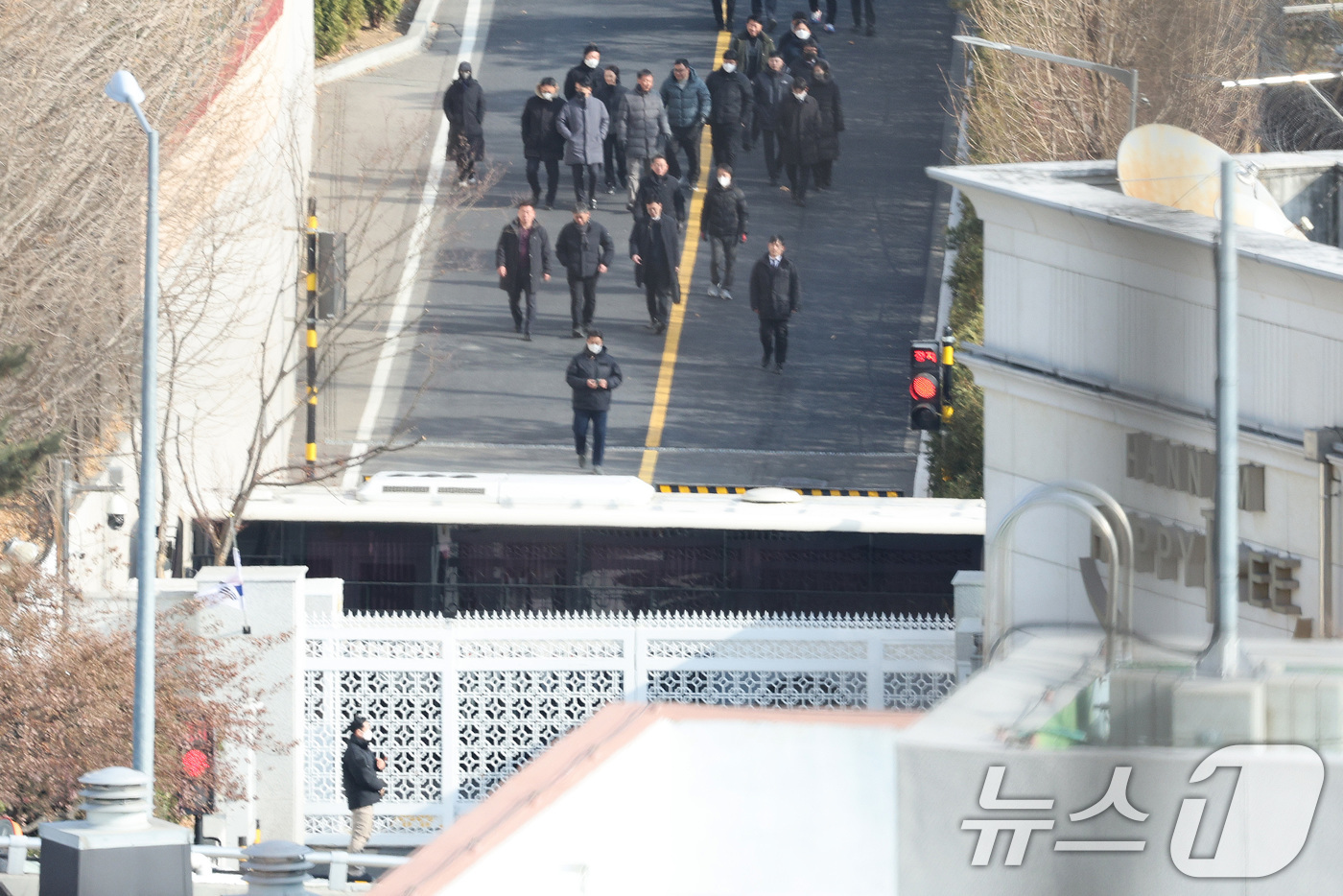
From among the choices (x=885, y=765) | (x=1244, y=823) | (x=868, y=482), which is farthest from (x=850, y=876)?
(x=868, y=482)

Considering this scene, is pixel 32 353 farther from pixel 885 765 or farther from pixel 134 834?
pixel 885 765

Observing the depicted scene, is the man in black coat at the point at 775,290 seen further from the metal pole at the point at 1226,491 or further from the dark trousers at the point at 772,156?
the metal pole at the point at 1226,491

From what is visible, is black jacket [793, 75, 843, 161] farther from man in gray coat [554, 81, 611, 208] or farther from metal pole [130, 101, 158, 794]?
metal pole [130, 101, 158, 794]

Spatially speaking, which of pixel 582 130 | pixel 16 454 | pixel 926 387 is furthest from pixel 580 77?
pixel 16 454

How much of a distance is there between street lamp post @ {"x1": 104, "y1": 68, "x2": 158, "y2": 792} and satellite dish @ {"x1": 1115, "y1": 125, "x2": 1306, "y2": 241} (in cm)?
792

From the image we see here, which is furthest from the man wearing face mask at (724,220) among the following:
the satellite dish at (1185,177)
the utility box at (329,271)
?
the satellite dish at (1185,177)

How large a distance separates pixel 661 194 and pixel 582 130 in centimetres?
241

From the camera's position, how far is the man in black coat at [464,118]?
95.1 ft

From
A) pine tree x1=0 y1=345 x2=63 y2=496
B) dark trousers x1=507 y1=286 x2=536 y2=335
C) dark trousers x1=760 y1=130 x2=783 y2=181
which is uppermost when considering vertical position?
dark trousers x1=760 y1=130 x2=783 y2=181

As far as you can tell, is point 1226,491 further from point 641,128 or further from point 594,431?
point 641,128

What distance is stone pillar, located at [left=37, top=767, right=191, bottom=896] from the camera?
9898mm

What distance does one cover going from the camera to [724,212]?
85.2 ft

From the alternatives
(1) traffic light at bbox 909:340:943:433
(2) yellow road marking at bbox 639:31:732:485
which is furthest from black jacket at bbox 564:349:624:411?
(1) traffic light at bbox 909:340:943:433

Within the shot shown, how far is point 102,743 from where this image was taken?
1623cm
